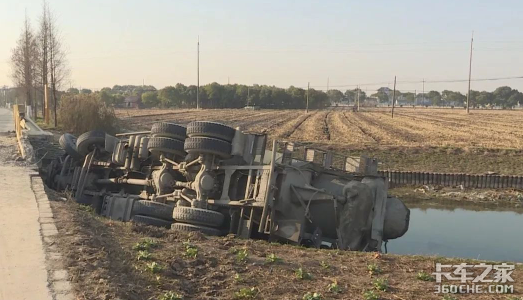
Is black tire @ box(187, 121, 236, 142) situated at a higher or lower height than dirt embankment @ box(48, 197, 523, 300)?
higher

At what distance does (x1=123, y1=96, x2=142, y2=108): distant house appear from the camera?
105438mm

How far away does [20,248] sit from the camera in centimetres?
569

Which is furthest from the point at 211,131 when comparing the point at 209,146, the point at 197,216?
the point at 197,216

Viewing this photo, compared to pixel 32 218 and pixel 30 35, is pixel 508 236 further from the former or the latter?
pixel 30 35

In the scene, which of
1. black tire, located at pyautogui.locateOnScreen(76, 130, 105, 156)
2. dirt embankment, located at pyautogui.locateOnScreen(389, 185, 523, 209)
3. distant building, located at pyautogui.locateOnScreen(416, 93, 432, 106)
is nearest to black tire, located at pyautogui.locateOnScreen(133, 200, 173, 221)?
black tire, located at pyautogui.locateOnScreen(76, 130, 105, 156)

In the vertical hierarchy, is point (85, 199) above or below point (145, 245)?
below

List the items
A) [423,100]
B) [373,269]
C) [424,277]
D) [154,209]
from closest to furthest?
1. [424,277]
2. [373,269]
3. [154,209]
4. [423,100]

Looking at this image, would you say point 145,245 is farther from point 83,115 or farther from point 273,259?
point 83,115

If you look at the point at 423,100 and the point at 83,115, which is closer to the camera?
the point at 83,115

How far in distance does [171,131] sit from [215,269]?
5382 mm

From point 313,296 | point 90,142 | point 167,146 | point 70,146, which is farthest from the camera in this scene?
point 70,146

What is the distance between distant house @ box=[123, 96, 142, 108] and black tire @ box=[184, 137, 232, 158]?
318 ft

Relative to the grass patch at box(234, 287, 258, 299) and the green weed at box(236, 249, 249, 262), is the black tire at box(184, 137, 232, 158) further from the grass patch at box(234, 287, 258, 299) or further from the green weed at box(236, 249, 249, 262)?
the grass patch at box(234, 287, 258, 299)

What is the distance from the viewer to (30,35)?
32.5 metres
